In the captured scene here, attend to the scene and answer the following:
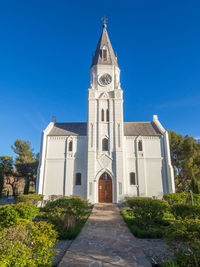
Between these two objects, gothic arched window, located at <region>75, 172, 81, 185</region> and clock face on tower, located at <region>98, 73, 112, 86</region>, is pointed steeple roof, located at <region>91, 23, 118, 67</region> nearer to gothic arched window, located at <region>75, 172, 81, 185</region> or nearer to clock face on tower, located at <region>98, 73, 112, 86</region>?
clock face on tower, located at <region>98, 73, 112, 86</region>

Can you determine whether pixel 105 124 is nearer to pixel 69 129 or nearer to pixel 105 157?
pixel 105 157

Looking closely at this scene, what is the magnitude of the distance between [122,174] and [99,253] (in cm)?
1527

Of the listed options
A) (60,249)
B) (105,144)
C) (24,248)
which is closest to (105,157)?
(105,144)

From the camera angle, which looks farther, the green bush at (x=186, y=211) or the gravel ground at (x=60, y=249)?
the green bush at (x=186, y=211)

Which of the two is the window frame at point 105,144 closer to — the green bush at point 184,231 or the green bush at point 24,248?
the green bush at point 184,231

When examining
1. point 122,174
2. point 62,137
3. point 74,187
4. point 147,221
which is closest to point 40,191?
point 74,187

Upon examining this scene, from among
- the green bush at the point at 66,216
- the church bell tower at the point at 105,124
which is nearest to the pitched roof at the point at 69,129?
the church bell tower at the point at 105,124

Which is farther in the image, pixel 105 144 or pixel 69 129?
pixel 69 129

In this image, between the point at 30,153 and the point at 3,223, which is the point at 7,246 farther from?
the point at 30,153

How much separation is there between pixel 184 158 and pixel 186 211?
947 inches

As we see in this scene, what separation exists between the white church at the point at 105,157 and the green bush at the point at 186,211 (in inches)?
420

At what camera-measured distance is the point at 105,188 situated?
71.7 feet

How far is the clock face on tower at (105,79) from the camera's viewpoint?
2662 cm

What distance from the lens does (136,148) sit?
23922 mm
